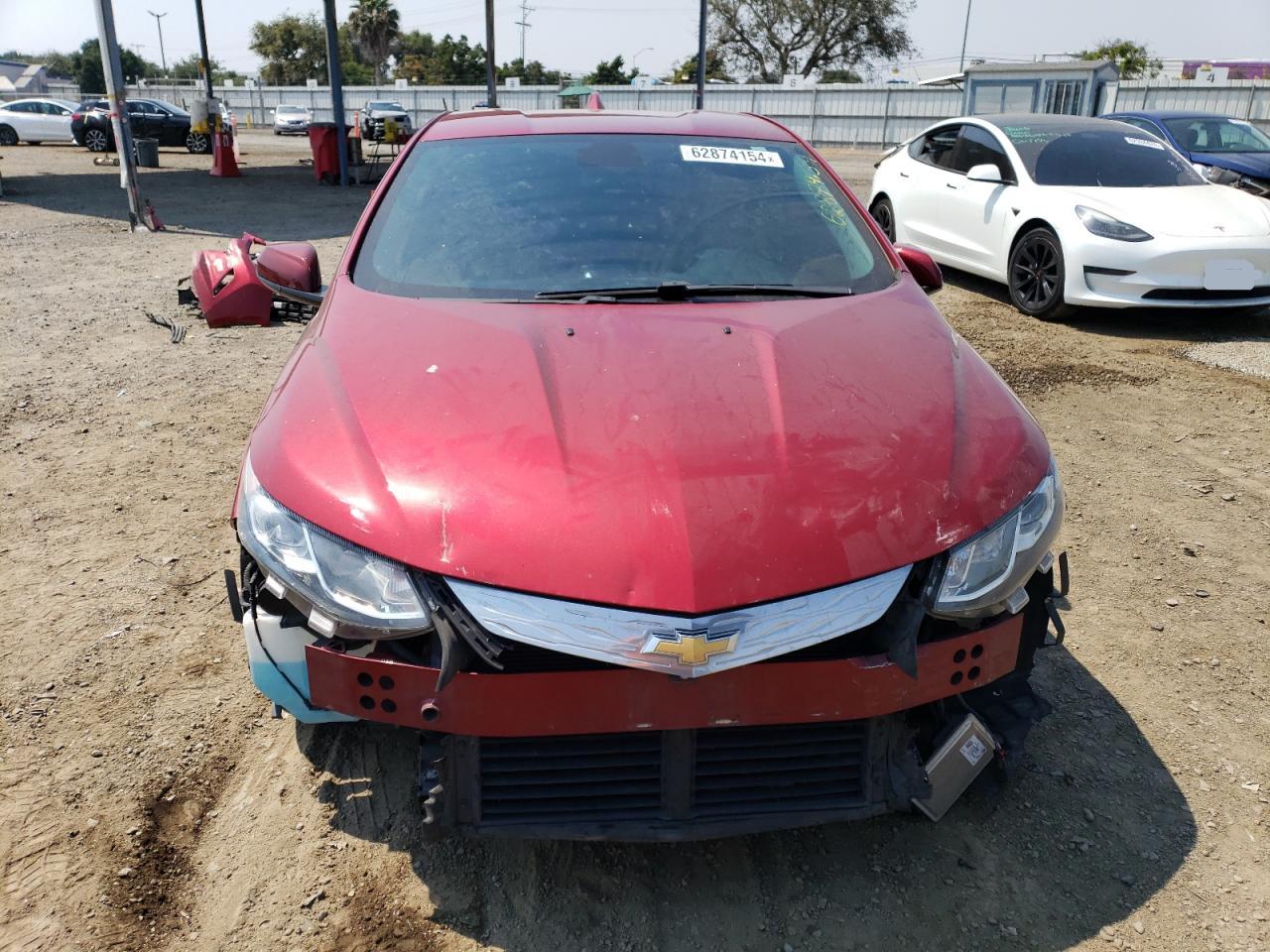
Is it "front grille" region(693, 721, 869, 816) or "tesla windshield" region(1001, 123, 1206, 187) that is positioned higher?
"tesla windshield" region(1001, 123, 1206, 187)

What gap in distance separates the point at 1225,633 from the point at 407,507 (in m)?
2.75

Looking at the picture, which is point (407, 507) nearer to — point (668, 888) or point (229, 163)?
point (668, 888)

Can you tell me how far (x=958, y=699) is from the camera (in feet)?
6.82

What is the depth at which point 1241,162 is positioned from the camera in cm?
1098

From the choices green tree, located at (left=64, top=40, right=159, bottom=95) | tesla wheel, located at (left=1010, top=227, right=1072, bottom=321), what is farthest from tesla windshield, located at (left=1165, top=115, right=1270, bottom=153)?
green tree, located at (left=64, top=40, right=159, bottom=95)

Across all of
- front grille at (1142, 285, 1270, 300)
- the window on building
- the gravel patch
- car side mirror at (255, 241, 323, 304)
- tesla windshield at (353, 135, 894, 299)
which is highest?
the window on building

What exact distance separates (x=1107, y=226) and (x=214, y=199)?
13.7 meters

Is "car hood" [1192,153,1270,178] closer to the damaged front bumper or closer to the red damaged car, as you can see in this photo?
the red damaged car

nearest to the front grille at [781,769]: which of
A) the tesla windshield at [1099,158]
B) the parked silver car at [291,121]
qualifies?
the tesla windshield at [1099,158]

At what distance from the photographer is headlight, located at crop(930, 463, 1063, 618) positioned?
1.90 metres

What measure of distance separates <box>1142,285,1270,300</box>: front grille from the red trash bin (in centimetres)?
1564

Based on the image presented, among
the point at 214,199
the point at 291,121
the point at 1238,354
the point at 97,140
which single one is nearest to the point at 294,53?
the point at 291,121

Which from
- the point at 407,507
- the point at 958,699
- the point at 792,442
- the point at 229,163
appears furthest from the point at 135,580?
the point at 229,163

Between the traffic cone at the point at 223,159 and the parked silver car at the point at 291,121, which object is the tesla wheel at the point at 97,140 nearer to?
the traffic cone at the point at 223,159
